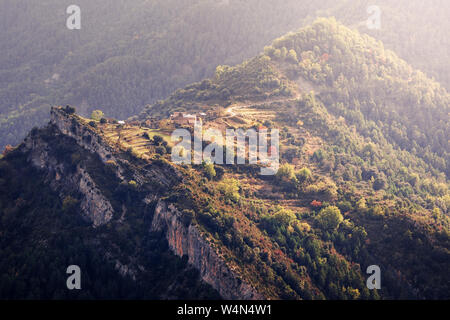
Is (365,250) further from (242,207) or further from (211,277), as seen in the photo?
(211,277)

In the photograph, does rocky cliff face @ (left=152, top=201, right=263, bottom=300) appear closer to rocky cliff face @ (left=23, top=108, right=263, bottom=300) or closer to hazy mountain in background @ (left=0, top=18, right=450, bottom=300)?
rocky cliff face @ (left=23, top=108, right=263, bottom=300)

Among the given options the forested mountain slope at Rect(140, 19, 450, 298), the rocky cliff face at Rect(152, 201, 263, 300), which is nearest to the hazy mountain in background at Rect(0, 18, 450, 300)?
the rocky cliff face at Rect(152, 201, 263, 300)

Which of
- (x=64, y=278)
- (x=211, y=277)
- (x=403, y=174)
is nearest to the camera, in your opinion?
(x=211, y=277)

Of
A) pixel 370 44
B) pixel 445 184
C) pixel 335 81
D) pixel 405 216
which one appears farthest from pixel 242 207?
pixel 370 44

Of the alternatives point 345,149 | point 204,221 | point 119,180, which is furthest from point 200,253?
point 345,149

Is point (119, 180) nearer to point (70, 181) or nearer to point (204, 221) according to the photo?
point (70, 181)

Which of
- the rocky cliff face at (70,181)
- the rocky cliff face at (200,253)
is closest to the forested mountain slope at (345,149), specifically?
the rocky cliff face at (200,253)

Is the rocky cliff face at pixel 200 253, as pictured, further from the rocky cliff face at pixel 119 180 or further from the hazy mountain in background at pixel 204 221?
the hazy mountain in background at pixel 204 221

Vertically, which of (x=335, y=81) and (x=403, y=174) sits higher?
(x=335, y=81)
